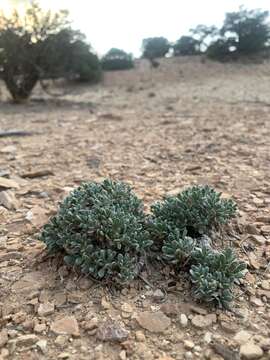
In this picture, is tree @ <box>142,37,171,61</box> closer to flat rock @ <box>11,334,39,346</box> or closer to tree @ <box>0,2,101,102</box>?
tree @ <box>0,2,101,102</box>

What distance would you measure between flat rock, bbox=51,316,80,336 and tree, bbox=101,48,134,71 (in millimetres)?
16521

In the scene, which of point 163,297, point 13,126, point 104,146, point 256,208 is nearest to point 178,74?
point 13,126

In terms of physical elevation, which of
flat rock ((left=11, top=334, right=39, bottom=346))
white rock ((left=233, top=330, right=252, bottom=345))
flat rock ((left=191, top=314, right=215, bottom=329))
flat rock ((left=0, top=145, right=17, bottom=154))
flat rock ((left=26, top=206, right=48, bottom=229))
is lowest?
white rock ((left=233, top=330, right=252, bottom=345))

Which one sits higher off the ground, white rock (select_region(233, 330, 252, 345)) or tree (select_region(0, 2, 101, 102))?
tree (select_region(0, 2, 101, 102))

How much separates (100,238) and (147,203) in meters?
0.93

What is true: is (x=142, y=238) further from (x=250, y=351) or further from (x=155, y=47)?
(x=155, y=47)

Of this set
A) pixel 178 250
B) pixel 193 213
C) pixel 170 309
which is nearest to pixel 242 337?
pixel 170 309

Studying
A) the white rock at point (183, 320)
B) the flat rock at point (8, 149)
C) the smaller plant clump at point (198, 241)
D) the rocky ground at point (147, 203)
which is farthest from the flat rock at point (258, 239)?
the flat rock at point (8, 149)

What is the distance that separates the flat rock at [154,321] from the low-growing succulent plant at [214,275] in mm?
179

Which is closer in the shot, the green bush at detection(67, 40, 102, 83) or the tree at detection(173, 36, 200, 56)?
the green bush at detection(67, 40, 102, 83)

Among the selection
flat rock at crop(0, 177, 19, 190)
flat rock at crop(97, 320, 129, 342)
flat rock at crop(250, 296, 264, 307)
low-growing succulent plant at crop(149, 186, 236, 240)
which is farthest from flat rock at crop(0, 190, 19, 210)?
flat rock at crop(250, 296, 264, 307)

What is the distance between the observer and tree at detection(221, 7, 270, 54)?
59.6 feet

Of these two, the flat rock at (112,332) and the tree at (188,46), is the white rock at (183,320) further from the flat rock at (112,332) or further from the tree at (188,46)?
the tree at (188,46)

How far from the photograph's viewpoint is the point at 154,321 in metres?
1.98
